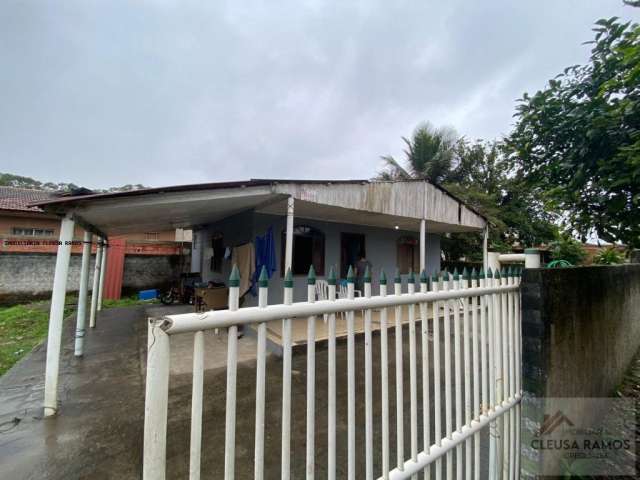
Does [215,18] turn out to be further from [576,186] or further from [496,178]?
[496,178]

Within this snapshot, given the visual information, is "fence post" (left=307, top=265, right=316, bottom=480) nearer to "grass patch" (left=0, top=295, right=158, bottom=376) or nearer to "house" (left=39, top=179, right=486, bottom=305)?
"house" (left=39, top=179, right=486, bottom=305)

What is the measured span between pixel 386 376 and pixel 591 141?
3762 millimetres

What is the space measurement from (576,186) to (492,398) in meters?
3.04

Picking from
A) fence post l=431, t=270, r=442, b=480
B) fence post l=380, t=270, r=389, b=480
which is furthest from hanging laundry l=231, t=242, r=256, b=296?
fence post l=380, t=270, r=389, b=480

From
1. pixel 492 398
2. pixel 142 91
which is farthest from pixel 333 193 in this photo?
pixel 142 91

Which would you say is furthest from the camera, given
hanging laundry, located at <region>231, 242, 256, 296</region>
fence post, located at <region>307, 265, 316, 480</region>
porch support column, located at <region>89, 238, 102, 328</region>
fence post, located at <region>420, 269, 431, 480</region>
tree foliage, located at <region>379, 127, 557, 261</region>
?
tree foliage, located at <region>379, 127, 557, 261</region>

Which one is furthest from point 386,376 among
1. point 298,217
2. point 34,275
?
point 34,275

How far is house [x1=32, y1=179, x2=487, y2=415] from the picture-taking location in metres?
2.96

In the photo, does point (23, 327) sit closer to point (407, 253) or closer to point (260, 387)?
point (260, 387)

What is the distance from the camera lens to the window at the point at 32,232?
11188mm

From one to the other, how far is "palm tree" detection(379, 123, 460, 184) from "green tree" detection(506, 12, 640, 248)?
11215mm

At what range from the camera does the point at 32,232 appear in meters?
11.4

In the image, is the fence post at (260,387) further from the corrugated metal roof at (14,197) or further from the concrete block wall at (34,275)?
the corrugated metal roof at (14,197)

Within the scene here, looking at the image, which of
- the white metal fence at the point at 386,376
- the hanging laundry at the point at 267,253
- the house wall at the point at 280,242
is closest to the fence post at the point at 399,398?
the white metal fence at the point at 386,376
